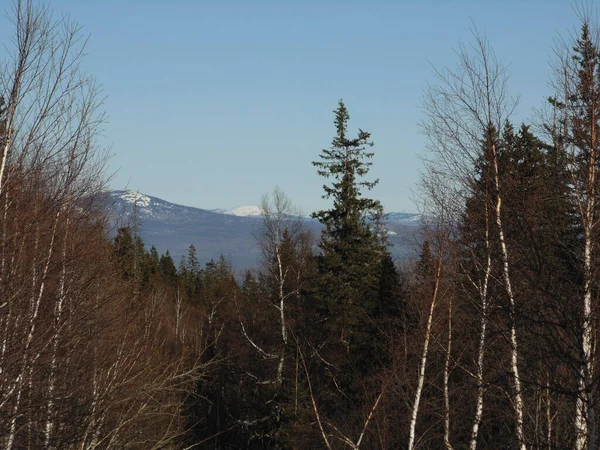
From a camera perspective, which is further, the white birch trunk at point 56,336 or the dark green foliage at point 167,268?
the dark green foliage at point 167,268

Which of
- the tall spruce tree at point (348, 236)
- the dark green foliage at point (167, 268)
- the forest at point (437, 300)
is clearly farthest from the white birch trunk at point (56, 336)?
the dark green foliage at point (167, 268)

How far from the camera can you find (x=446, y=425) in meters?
14.6

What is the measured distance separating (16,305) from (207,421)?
117 ft

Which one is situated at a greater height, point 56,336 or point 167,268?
point 56,336

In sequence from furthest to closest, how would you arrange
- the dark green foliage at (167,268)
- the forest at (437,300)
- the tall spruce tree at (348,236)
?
the dark green foliage at (167,268), the tall spruce tree at (348,236), the forest at (437,300)

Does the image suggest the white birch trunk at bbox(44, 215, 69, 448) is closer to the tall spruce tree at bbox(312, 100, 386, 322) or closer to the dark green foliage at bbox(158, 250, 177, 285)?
the tall spruce tree at bbox(312, 100, 386, 322)

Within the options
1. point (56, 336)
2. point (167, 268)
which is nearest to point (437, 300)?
point (56, 336)

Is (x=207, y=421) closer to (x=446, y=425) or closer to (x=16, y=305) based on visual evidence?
(x=446, y=425)

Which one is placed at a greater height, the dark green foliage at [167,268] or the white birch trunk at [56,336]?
the white birch trunk at [56,336]

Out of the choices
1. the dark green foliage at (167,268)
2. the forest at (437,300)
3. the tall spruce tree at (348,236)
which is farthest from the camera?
the dark green foliage at (167,268)

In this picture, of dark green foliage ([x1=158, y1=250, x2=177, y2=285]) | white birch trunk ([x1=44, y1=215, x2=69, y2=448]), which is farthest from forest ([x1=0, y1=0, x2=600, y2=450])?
dark green foliage ([x1=158, y1=250, x2=177, y2=285])

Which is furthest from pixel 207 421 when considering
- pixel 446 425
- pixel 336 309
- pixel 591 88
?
pixel 591 88

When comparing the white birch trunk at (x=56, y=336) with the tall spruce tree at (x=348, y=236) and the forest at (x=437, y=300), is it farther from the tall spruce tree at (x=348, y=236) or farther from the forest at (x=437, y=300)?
the tall spruce tree at (x=348, y=236)

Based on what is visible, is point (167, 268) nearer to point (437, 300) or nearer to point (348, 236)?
point (348, 236)
